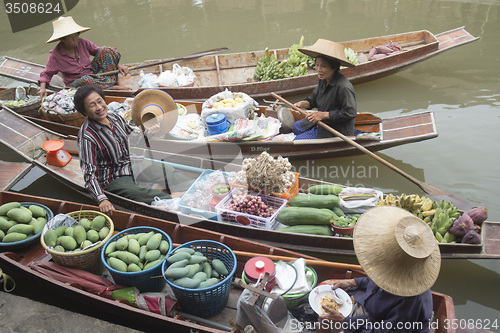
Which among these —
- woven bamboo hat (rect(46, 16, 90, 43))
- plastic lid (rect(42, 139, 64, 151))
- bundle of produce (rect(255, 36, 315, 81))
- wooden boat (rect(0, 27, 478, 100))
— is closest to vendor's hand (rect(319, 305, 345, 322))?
plastic lid (rect(42, 139, 64, 151))

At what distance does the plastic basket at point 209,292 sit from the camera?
2.89 m

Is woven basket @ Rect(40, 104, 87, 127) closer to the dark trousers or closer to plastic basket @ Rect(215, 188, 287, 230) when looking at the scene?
the dark trousers

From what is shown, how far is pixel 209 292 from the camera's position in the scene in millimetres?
2885

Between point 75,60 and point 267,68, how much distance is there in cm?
Answer: 334

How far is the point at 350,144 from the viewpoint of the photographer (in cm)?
491

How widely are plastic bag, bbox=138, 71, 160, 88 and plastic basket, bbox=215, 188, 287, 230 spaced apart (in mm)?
3643

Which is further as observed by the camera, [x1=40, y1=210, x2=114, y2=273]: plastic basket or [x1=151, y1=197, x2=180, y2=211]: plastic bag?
[x1=151, y1=197, x2=180, y2=211]: plastic bag

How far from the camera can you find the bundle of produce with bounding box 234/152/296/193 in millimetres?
3834

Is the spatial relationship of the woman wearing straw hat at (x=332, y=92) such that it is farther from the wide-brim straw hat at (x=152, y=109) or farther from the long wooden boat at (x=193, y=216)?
the wide-brim straw hat at (x=152, y=109)

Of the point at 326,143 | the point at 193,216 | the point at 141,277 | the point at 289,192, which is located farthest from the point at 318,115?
the point at 141,277

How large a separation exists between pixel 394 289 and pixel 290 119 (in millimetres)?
3586

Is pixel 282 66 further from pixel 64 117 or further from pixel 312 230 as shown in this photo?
pixel 312 230

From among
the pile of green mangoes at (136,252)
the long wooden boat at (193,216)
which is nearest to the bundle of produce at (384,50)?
the long wooden boat at (193,216)

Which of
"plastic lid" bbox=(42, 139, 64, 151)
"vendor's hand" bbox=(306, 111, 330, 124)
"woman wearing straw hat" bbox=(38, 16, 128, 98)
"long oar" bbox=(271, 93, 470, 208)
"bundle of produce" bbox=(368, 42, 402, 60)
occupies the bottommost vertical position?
"long oar" bbox=(271, 93, 470, 208)
